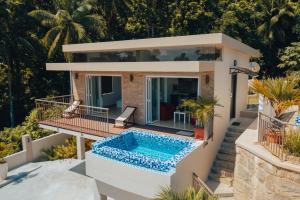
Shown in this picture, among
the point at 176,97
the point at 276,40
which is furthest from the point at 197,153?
the point at 276,40

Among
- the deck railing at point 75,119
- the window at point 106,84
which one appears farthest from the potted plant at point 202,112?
the window at point 106,84

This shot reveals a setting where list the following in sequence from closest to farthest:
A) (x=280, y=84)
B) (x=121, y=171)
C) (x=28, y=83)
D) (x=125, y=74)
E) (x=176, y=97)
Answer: (x=121, y=171)
(x=280, y=84)
(x=125, y=74)
(x=176, y=97)
(x=28, y=83)

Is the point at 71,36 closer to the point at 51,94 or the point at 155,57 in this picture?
the point at 51,94

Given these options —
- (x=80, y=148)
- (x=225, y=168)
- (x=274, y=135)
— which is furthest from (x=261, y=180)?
(x=80, y=148)

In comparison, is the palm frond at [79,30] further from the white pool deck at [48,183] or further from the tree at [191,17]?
the white pool deck at [48,183]

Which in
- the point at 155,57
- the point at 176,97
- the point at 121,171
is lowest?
the point at 121,171

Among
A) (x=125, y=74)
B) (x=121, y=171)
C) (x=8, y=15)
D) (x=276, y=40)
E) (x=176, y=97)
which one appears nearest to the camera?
(x=121, y=171)

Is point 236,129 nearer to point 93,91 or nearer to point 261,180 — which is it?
point 261,180

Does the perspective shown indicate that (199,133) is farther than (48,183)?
No
